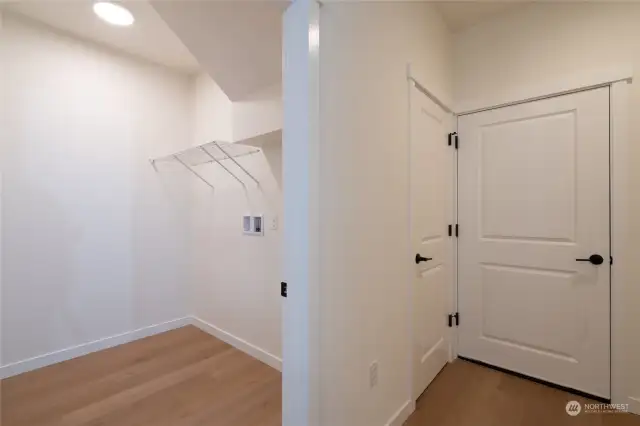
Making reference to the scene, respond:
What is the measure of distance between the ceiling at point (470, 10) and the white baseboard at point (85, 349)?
3801 millimetres

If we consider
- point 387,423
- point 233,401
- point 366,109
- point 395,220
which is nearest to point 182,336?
point 233,401

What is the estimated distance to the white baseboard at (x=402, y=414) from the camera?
1.59 m

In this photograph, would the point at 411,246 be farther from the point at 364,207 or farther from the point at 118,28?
the point at 118,28

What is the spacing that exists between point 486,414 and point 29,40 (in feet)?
14.0

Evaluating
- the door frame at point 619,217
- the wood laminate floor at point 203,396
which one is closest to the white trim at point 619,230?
the door frame at point 619,217

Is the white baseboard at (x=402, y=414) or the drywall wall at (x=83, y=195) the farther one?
the drywall wall at (x=83, y=195)

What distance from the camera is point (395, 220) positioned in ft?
5.42

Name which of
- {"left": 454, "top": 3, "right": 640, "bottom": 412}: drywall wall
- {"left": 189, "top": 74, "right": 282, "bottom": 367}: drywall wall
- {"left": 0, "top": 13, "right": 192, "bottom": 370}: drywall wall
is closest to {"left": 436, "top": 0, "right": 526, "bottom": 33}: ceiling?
{"left": 454, "top": 3, "right": 640, "bottom": 412}: drywall wall

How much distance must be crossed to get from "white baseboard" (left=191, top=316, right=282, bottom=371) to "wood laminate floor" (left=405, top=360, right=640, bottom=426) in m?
1.09

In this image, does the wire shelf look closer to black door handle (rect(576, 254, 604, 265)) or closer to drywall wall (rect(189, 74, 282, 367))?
drywall wall (rect(189, 74, 282, 367))

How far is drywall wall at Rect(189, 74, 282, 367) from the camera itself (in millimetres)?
2334

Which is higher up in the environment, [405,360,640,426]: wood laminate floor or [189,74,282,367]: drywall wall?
[189,74,282,367]: drywall wall

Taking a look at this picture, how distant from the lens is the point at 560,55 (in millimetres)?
1985

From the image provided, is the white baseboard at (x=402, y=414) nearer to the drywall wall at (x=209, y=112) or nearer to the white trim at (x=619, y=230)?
the white trim at (x=619, y=230)
